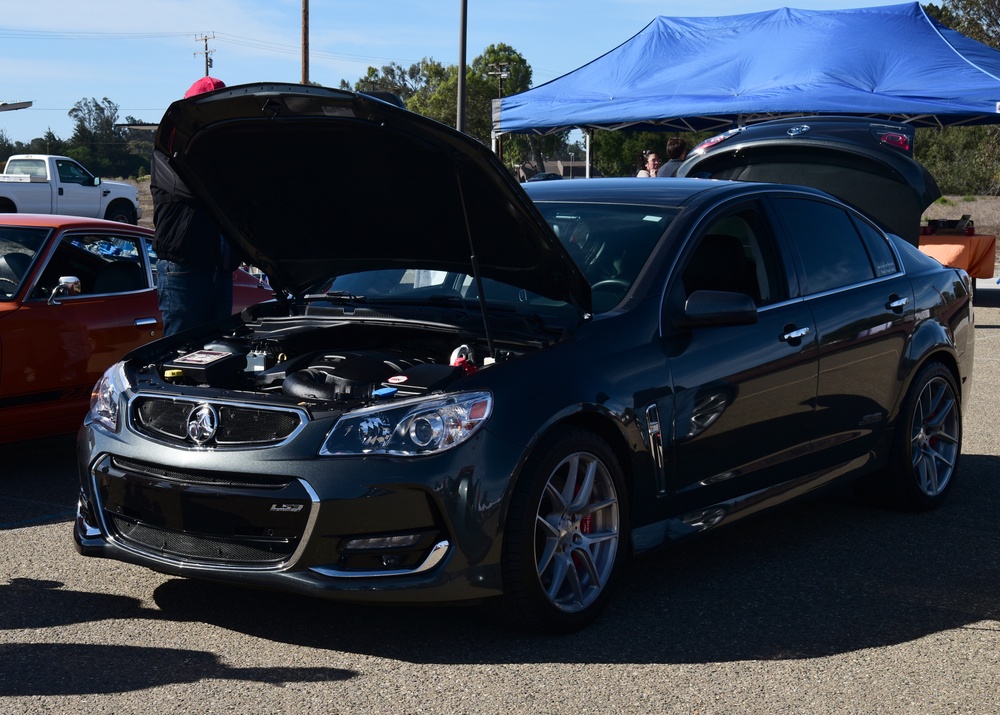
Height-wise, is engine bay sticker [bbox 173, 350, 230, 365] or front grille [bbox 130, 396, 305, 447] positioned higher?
engine bay sticker [bbox 173, 350, 230, 365]

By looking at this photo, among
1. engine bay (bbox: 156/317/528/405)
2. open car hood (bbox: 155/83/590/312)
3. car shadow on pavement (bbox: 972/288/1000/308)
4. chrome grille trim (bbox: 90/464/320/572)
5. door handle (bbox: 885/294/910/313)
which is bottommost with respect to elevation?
car shadow on pavement (bbox: 972/288/1000/308)

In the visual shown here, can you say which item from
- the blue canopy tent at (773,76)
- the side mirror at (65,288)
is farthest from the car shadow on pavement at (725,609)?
the blue canopy tent at (773,76)

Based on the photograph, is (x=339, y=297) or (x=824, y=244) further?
(x=824, y=244)

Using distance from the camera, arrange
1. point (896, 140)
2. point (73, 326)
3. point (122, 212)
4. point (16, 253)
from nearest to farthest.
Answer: point (73, 326), point (16, 253), point (896, 140), point (122, 212)

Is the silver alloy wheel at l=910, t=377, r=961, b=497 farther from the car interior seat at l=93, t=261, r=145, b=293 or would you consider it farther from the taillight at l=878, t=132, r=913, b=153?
the taillight at l=878, t=132, r=913, b=153

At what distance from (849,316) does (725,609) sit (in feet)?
5.40

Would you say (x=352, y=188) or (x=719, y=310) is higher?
(x=352, y=188)

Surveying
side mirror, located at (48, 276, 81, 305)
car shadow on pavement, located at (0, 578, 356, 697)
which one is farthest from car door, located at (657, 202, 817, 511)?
side mirror, located at (48, 276, 81, 305)

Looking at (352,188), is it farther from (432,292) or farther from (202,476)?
Answer: (202,476)

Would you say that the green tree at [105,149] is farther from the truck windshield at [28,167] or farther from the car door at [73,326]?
the car door at [73,326]

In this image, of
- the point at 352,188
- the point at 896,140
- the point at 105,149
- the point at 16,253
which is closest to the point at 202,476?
the point at 352,188

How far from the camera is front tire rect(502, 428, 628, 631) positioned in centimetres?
401

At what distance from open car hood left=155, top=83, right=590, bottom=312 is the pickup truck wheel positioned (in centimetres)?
2824

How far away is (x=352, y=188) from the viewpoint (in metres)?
4.82
